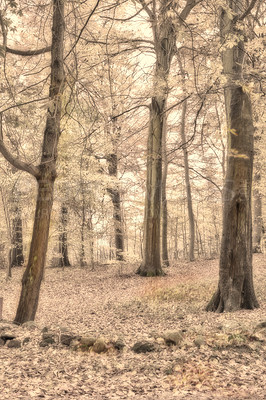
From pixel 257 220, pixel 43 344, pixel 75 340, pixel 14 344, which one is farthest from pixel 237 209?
pixel 257 220

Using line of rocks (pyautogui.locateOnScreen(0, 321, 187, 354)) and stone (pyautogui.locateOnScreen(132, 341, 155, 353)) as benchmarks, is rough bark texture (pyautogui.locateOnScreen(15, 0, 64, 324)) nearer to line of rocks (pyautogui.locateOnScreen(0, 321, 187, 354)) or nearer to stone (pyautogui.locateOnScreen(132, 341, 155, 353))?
line of rocks (pyautogui.locateOnScreen(0, 321, 187, 354))

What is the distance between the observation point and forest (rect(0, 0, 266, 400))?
409 cm

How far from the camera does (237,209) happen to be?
24.5 feet

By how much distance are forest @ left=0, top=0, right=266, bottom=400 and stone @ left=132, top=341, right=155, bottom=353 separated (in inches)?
0.6

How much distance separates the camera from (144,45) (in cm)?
1366

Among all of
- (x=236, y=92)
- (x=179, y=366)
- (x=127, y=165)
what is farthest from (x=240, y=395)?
(x=127, y=165)

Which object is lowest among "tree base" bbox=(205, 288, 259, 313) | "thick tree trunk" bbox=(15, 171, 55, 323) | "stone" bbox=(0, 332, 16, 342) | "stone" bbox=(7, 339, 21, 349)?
"stone" bbox=(7, 339, 21, 349)

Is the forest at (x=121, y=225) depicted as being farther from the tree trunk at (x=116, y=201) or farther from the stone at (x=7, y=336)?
the tree trunk at (x=116, y=201)

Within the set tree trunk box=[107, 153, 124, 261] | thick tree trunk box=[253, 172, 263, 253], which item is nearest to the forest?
tree trunk box=[107, 153, 124, 261]

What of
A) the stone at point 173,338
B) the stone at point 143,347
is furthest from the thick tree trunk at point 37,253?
the stone at point 173,338

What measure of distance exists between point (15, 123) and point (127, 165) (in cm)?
1193

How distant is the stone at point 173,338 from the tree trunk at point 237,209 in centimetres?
284

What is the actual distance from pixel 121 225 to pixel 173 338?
463 inches

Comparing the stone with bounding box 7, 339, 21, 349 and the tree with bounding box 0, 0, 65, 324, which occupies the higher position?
the tree with bounding box 0, 0, 65, 324
